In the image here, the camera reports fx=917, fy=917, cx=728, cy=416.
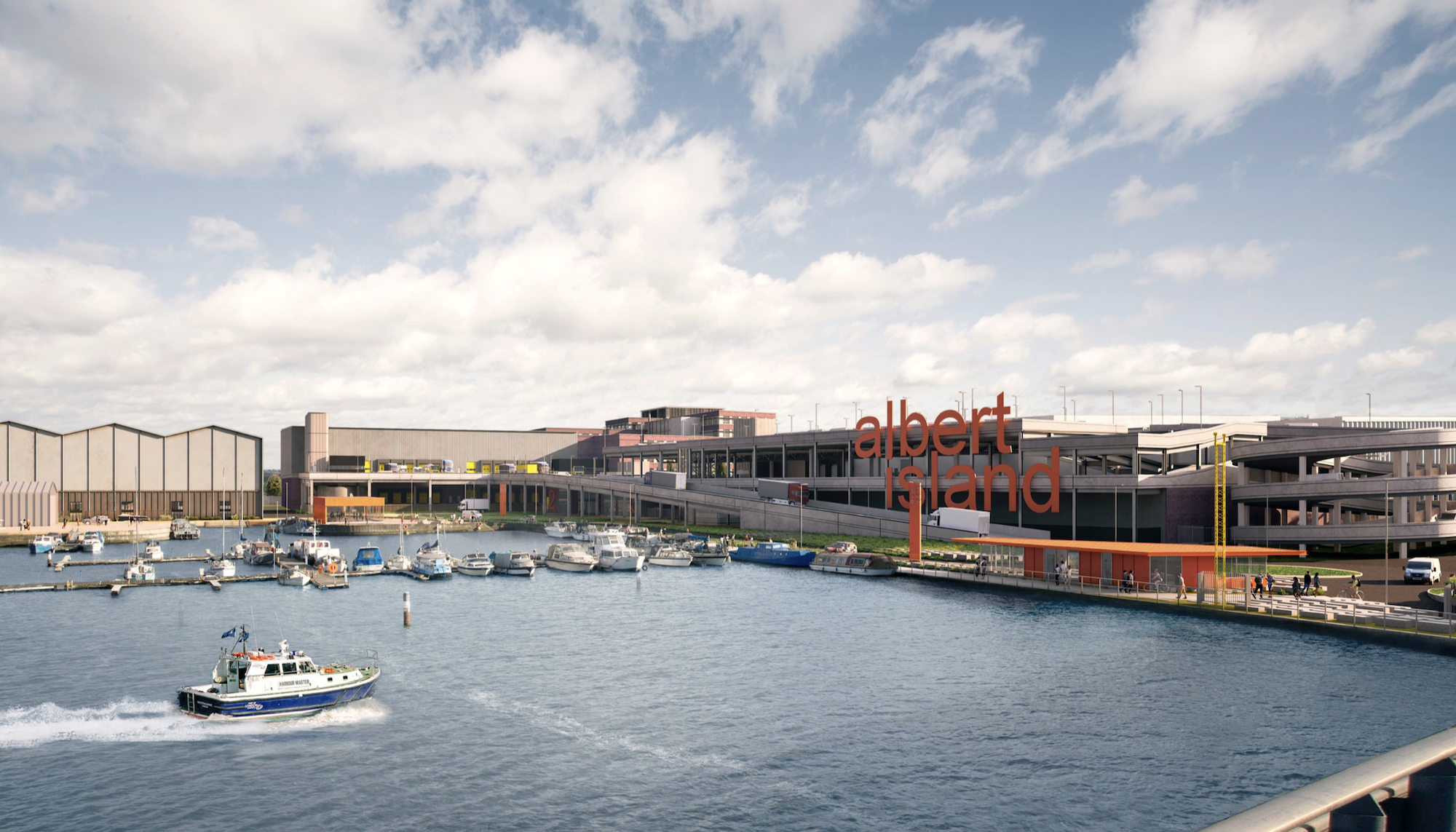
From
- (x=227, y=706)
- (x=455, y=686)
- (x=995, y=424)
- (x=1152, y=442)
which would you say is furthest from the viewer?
(x=995, y=424)

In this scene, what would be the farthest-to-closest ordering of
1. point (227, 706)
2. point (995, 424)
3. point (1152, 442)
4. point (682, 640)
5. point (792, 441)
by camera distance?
1. point (792, 441)
2. point (995, 424)
3. point (1152, 442)
4. point (682, 640)
5. point (227, 706)

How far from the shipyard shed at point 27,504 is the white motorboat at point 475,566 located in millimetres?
109636

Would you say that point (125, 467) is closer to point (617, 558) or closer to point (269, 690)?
point (617, 558)

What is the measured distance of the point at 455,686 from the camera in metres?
55.5

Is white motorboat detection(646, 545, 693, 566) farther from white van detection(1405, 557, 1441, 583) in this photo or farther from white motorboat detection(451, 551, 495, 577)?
white van detection(1405, 557, 1441, 583)

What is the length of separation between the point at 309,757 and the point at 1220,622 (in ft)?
217

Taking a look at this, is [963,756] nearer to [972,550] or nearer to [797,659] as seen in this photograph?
[797,659]

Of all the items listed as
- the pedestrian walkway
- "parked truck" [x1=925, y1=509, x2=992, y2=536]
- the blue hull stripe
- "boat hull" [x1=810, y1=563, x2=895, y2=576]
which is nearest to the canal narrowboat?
"boat hull" [x1=810, y1=563, x2=895, y2=576]

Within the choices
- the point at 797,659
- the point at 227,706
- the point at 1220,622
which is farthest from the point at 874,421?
the point at 227,706

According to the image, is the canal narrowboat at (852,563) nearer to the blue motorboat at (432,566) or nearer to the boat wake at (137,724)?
the blue motorboat at (432,566)

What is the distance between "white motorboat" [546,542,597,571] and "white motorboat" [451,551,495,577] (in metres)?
8.44

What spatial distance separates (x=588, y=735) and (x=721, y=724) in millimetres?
6851

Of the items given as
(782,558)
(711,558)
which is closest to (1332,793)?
(782,558)

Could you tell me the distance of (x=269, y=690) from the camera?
1941 inches
